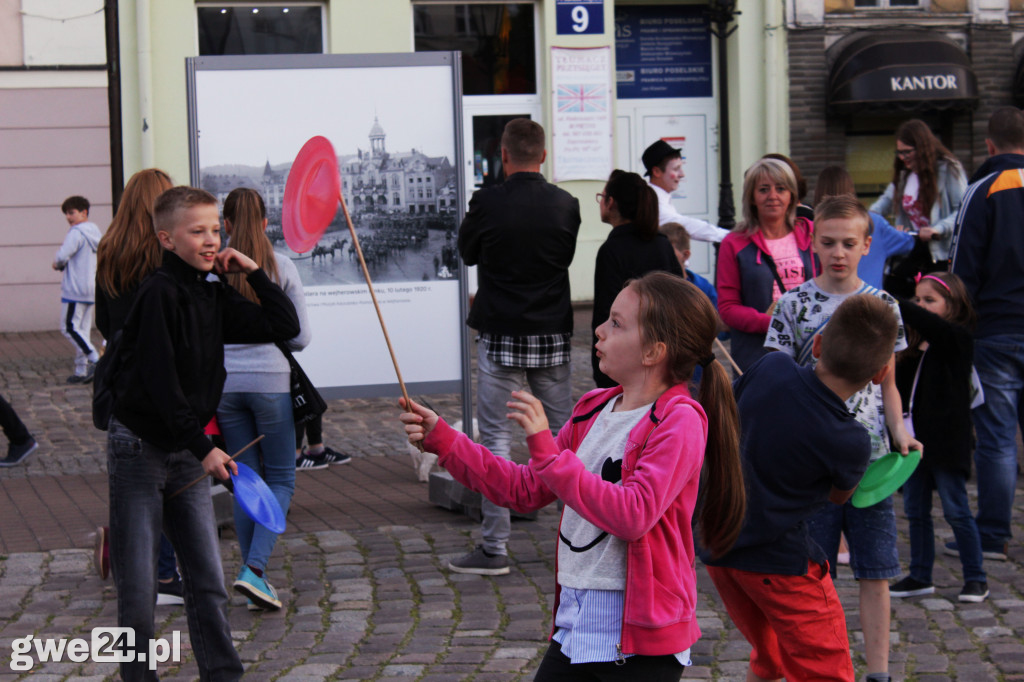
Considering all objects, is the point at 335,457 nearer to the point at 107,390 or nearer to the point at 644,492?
the point at 107,390

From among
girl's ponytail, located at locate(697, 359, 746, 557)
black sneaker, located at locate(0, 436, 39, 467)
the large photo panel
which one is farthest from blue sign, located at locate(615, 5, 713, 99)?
girl's ponytail, located at locate(697, 359, 746, 557)

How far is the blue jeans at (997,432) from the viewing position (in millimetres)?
5586

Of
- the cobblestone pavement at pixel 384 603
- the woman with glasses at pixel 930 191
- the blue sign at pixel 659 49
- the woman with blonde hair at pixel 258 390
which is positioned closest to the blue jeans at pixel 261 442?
the woman with blonde hair at pixel 258 390

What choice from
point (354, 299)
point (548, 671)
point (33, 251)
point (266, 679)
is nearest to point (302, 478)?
point (354, 299)

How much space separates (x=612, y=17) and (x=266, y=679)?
12841mm

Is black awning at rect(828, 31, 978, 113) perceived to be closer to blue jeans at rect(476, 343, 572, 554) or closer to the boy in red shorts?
blue jeans at rect(476, 343, 572, 554)

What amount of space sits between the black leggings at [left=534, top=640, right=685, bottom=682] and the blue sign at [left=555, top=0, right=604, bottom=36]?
1378cm

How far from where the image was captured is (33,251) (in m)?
15.1

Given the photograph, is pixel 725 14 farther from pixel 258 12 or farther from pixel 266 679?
pixel 266 679

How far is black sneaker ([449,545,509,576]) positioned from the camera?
5598 millimetres

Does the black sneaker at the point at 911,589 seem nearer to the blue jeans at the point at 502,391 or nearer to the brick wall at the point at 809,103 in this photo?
the blue jeans at the point at 502,391

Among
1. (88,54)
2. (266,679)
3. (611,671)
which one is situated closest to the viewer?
A: (611,671)

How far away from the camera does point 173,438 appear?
12.7 feet

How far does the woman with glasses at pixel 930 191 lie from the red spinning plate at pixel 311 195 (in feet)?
15.4
